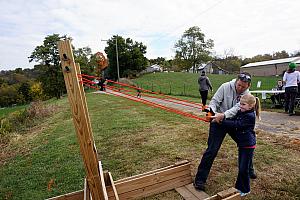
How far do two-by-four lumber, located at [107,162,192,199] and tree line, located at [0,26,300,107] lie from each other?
35.5m

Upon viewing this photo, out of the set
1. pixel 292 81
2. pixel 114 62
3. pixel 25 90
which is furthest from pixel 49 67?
pixel 292 81

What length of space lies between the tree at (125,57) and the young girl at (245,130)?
144ft

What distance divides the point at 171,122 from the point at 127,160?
3.67 meters

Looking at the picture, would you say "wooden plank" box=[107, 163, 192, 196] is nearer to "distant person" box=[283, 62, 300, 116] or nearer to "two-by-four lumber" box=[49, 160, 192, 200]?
"two-by-four lumber" box=[49, 160, 192, 200]

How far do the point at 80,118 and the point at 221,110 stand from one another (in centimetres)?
208

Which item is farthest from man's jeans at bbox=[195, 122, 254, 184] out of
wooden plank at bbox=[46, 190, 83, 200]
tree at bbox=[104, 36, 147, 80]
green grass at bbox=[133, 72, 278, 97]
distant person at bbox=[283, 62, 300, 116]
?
tree at bbox=[104, 36, 147, 80]

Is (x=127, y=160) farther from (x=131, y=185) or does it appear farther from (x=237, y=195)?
(x=237, y=195)

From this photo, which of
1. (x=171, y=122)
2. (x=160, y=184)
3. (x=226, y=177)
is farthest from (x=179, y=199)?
(x=171, y=122)

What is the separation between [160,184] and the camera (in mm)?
3396

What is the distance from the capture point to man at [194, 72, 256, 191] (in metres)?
2.94

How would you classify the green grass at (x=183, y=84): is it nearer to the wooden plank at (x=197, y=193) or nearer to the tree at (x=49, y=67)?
the tree at (x=49, y=67)

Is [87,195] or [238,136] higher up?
[238,136]

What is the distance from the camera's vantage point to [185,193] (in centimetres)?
333

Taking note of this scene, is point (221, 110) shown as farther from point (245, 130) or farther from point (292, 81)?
point (292, 81)
